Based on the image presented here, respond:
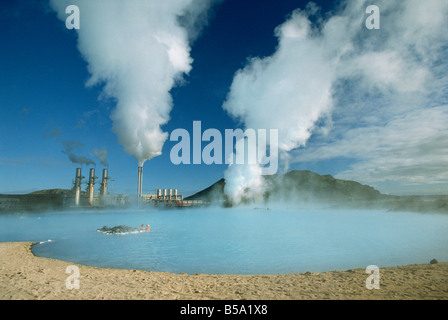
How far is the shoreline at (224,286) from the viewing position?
26.1 feet

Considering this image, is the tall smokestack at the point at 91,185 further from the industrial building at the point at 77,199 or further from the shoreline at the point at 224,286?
the shoreline at the point at 224,286

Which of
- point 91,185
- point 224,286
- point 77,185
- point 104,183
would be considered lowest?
point 224,286

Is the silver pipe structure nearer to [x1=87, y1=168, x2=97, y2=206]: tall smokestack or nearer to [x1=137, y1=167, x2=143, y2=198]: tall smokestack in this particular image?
[x1=87, y1=168, x2=97, y2=206]: tall smokestack

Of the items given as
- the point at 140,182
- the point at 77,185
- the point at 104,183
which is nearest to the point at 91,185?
the point at 77,185

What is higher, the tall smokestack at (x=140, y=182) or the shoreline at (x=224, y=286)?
the tall smokestack at (x=140, y=182)

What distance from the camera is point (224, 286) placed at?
9.34 meters

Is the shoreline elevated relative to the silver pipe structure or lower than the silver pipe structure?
lower

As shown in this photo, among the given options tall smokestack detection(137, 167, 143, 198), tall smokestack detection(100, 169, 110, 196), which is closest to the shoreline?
tall smokestack detection(137, 167, 143, 198)

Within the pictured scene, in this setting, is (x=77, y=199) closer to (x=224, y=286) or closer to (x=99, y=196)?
(x=99, y=196)

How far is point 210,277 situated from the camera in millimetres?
11188

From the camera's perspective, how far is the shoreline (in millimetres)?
7949

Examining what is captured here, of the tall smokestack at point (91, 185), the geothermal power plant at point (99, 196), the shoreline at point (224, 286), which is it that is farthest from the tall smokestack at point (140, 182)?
the shoreline at point (224, 286)
